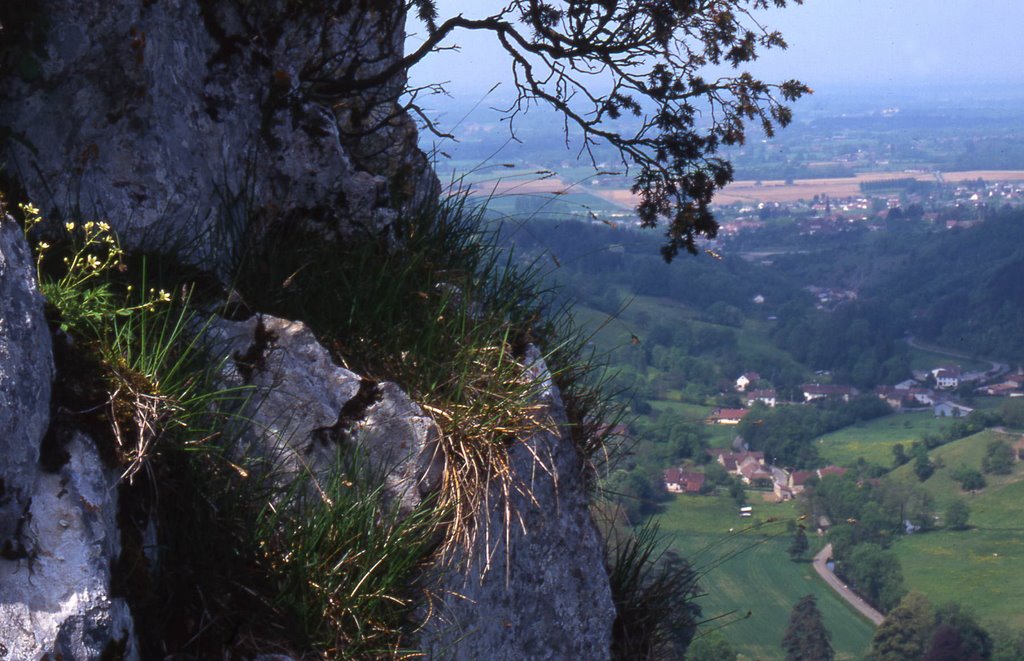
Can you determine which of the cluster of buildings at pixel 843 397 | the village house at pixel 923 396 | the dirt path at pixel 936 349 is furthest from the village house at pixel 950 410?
the dirt path at pixel 936 349

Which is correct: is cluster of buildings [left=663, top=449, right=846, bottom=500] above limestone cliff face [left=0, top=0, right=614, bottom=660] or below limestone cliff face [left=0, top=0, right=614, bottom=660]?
below

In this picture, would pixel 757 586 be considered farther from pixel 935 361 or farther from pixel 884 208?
pixel 884 208

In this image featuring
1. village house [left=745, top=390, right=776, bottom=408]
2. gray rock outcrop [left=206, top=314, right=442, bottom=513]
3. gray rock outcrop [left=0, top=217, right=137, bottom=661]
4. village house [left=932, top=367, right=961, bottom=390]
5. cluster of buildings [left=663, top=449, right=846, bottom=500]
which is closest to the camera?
gray rock outcrop [left=0, top=217, right=137, bottom=661]

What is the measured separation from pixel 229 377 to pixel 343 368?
0.56 metres

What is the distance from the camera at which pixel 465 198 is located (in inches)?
227

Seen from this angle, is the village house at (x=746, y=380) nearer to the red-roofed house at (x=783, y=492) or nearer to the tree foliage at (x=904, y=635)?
the red-roofed house at (x=783, y=492)

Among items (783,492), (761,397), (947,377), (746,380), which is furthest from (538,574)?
(947,377)

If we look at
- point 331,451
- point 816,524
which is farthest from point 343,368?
point 816,524

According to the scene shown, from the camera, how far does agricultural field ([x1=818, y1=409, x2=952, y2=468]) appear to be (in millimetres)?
52562

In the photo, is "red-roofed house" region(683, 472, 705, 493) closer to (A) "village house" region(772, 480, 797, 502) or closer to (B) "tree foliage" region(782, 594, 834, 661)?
(A) "village house" region(772, 480, 797, 502)

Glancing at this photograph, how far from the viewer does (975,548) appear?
43.5m

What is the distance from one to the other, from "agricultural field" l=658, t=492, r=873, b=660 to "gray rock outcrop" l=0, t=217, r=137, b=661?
85.6 feet

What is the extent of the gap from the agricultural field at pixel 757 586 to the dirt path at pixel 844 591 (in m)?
0.39

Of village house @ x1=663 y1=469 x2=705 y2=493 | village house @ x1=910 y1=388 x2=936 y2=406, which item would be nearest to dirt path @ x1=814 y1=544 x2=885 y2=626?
village house @ x1=663 y1=469 x2=705 y2=493
